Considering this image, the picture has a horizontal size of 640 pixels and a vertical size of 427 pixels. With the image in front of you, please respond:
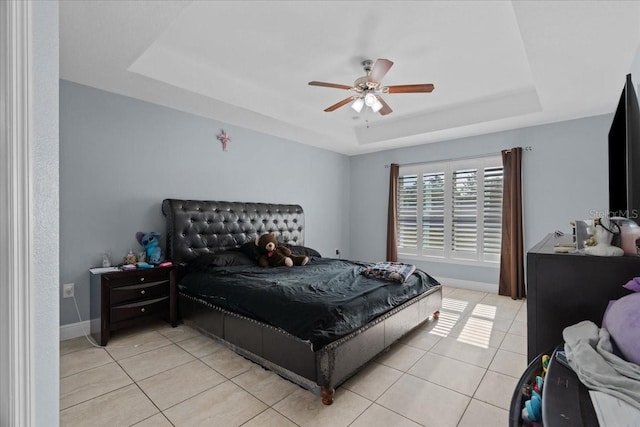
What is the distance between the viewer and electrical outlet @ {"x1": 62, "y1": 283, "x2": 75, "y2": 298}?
2.76 m

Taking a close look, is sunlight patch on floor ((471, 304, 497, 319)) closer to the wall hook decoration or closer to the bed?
the bed

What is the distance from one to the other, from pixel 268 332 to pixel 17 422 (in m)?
1.53

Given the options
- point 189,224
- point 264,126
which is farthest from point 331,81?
point 189,224

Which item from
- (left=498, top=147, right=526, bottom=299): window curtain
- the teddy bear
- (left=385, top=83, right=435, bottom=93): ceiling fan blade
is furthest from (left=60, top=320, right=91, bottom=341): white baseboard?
(left=498, top=147, right=526, bottom=299): window curtain

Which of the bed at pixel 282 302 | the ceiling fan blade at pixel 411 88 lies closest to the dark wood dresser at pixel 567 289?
the bed at pixel 282 302

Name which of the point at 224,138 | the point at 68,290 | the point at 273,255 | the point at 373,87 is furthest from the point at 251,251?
the point at 373,87

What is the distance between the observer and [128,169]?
10.3 feet

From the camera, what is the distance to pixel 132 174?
10.4 feet

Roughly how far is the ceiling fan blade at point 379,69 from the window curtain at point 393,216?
282 cm

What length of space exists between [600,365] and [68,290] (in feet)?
12.1

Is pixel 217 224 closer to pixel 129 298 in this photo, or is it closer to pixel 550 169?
pixel 129 298

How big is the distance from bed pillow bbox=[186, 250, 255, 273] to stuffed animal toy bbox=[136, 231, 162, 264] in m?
0.33

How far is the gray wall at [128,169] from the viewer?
280cm

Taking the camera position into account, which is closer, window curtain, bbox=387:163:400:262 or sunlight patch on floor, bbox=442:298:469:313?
sunlight patch on floor, bbox=442:298:469:313
